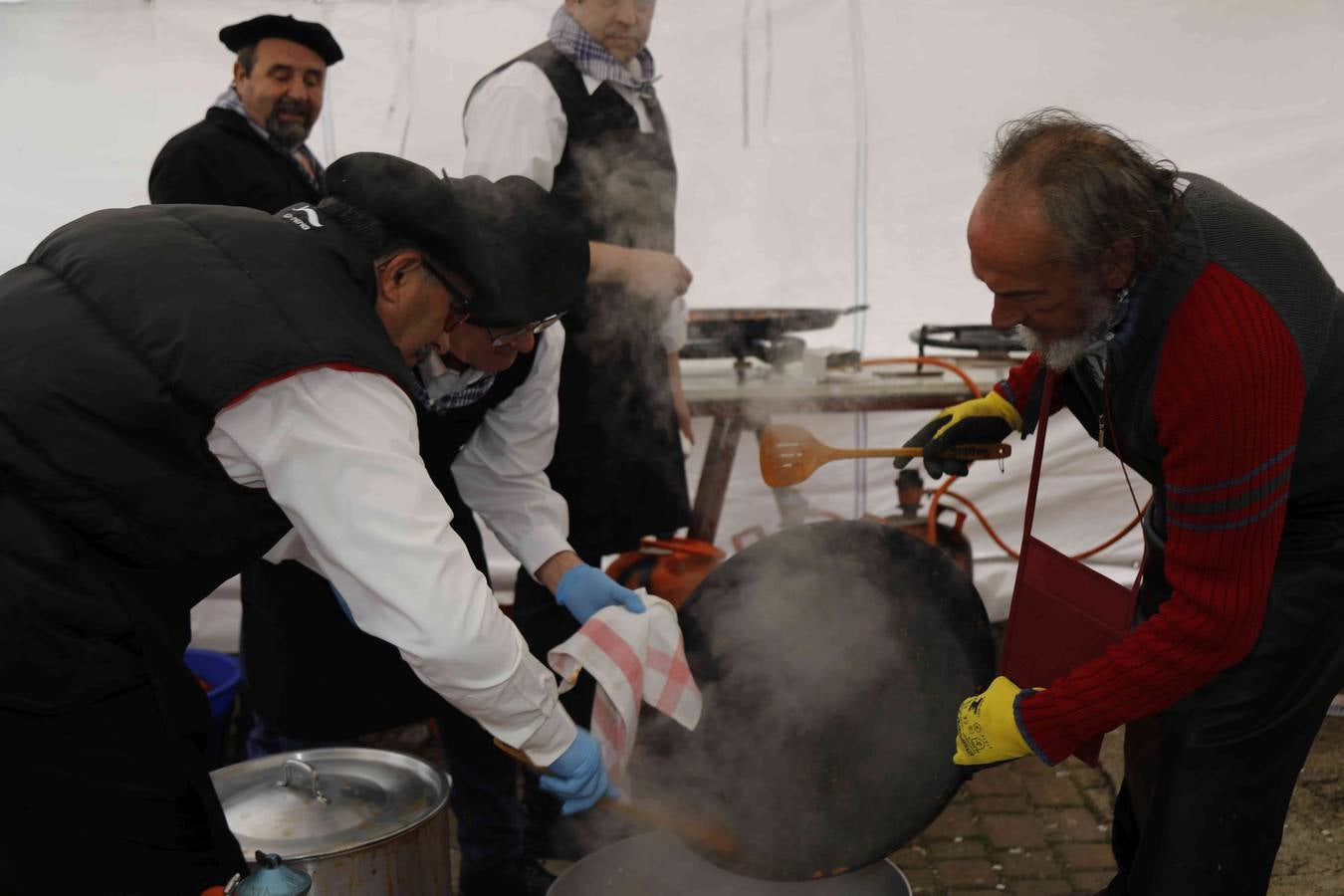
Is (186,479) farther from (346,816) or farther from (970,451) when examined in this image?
(970,451)

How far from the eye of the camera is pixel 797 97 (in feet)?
13.6

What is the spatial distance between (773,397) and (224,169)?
1.75 metres

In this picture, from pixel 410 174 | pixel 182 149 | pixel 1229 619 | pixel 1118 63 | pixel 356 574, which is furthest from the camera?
pixel 1118 63

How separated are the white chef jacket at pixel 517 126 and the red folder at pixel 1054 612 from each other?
1240mm

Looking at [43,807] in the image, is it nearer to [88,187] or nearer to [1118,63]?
[88,187]

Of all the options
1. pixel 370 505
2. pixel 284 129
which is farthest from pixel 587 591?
pixel 284 129

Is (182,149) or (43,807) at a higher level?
(182,149)

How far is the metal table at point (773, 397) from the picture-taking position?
3.63m

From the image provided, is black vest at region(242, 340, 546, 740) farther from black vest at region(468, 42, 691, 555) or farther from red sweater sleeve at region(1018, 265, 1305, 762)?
red sweater sleeve at region(1018, 265, 1305, 762)

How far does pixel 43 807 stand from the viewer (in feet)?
4.77

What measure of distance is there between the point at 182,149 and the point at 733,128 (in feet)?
6.33

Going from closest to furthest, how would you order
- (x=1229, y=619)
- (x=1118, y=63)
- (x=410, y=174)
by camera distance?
(x=410, y=174) → (x=1229, y=619) → (x=1118, y=63)

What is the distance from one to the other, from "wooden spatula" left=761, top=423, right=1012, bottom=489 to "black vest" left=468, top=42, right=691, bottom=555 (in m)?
0.68

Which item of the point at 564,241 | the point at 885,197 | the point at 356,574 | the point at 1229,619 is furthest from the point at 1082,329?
the point at 885,197
